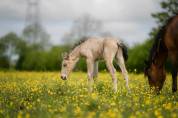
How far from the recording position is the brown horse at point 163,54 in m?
14.2

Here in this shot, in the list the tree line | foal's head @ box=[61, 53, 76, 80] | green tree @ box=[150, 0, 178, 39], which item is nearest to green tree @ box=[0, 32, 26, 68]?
the tree line

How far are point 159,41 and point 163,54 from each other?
686mm

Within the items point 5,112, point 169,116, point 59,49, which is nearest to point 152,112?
point 169,116

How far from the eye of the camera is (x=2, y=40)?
96.2 meters

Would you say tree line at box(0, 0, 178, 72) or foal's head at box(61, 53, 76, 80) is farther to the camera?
tree line at box(0, 0, 178, 72)

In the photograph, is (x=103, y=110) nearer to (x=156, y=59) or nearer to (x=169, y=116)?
(x=169, y=116)

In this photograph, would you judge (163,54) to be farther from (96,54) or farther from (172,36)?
(96,54)

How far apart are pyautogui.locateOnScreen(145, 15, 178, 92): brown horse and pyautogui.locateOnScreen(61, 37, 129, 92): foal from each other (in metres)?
1.08

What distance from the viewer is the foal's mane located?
14750 millimetres

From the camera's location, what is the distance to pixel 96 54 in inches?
637

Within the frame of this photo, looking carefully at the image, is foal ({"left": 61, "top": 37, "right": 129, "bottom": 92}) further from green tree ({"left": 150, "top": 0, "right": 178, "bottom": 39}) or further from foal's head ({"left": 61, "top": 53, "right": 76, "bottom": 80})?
green tree ({"left": 150, "top": 0, "right": 178, "bottom": 39})

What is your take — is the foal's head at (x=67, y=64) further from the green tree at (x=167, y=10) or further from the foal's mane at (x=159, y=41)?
the green tree at (x=167, y=10)

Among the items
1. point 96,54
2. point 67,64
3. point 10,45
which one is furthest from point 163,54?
point 10,45

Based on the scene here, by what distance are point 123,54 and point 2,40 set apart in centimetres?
8226
